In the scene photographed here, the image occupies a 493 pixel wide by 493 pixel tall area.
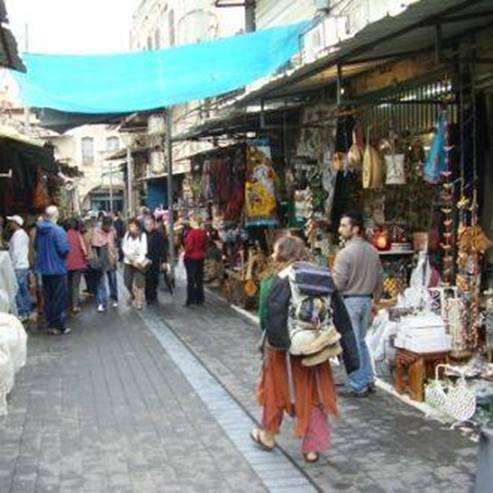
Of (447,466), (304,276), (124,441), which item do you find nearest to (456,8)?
(304,276)

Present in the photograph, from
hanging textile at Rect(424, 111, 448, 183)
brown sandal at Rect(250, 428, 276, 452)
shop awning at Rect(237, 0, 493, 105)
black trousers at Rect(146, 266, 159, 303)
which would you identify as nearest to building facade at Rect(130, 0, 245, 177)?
black trousers at Rect(146, 266, 159, 303)

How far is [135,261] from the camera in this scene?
1530 centimetres

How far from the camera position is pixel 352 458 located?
640cm

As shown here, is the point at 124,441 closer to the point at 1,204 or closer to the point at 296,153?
the point at 296,153

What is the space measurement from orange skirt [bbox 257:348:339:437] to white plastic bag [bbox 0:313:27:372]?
3.21 m

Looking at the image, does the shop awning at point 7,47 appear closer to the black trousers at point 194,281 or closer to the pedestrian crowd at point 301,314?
the pedestrian crowd at point 301,314

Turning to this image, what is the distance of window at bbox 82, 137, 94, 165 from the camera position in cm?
6116

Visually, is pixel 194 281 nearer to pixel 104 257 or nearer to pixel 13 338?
pixel 104 257

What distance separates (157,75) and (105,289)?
470cm

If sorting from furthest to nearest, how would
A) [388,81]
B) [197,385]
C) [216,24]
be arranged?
[216,24]
[388,81]
[197,385]

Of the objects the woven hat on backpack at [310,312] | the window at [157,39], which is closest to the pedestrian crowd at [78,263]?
the woven hat on backpack at [310,312]

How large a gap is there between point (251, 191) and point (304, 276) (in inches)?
313

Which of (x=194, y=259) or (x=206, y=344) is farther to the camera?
(x=194, y=259)

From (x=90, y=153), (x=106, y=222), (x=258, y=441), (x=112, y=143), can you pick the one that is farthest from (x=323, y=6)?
(x=90, y=153)
